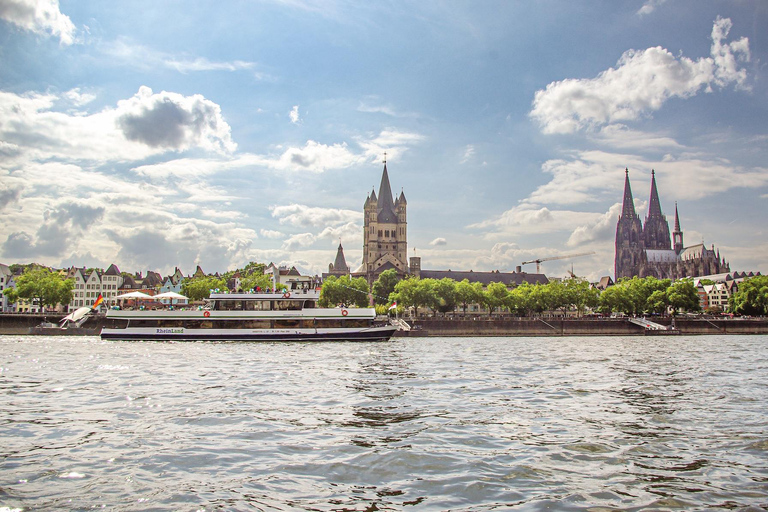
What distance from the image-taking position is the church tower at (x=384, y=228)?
171750 millimetres

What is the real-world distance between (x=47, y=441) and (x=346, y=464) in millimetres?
6744

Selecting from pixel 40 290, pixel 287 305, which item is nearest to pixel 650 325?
pixel 287 305

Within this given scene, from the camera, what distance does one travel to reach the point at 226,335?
55.2 meters

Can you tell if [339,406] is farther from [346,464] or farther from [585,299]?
[585,299]

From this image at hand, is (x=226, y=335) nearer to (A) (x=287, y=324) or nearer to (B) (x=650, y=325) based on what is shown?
(A) (x=287, y=324)

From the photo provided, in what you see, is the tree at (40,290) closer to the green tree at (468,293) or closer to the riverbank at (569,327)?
the riverbank at (569,327)

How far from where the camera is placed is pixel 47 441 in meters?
13.3

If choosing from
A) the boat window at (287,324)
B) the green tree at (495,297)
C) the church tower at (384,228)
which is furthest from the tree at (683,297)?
the boat window at (287,324)

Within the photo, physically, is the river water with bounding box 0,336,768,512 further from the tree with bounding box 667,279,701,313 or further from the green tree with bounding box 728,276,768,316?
the green tree with bounding box 728,276,768,316

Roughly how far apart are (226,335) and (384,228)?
121074 millimetres

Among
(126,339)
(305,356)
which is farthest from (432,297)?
(305,356)

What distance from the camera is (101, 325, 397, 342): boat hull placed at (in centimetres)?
5525

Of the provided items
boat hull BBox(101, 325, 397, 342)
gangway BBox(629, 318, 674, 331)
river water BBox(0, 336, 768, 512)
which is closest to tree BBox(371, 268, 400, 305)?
gangway BBox(629, 318, 674, 331)

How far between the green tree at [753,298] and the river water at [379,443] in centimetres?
9810
